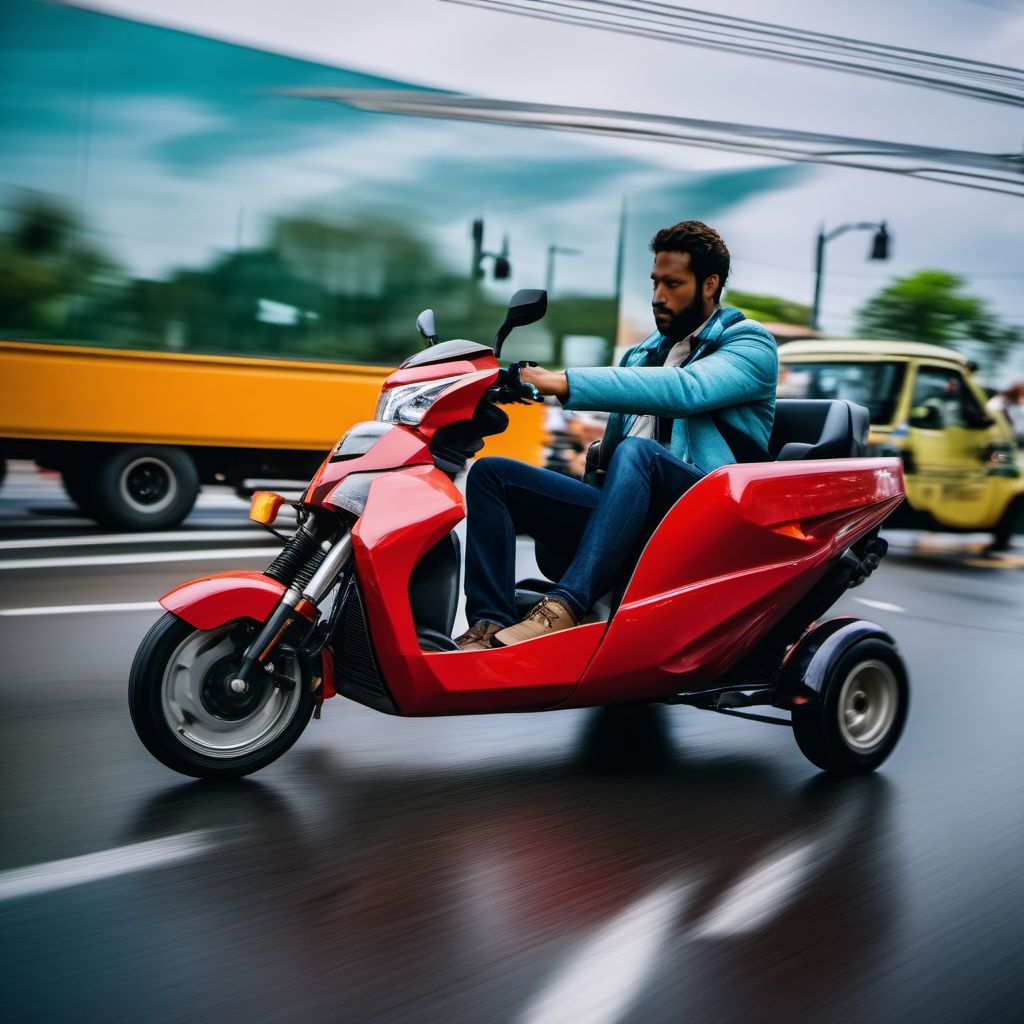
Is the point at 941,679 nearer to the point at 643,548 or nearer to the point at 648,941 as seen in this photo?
the point at 643,548

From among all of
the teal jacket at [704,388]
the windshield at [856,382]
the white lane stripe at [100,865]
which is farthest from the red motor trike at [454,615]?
the windshield at [856,382]

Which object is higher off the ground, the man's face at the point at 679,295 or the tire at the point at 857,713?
the man's face at the point at 679,295

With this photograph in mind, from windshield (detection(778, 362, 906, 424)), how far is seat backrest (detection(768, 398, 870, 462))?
6.94 m

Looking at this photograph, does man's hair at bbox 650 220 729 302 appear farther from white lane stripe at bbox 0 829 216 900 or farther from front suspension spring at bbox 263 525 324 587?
white lane stripe at bbox 0 829 216 900

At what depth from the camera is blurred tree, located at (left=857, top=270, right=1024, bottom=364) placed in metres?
36.0

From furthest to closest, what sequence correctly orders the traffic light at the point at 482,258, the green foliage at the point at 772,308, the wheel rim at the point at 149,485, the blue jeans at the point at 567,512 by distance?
1. the green foliage at the point at 772,308
2. the traffic light at the point at 482,258
3. the wheel rim at the point at 149,485
4. the blue jeans at the point at 567,512

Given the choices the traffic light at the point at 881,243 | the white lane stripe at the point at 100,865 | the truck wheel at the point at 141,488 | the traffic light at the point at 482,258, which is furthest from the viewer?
the traffic light at the point at 881,243

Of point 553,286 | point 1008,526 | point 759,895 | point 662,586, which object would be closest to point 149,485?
point 553,286

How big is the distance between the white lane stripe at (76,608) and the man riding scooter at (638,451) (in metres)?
3.09

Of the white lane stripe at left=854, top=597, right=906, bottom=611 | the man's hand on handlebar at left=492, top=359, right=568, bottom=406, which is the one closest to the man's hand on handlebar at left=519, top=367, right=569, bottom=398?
the man's hand on handlebar at left=492, top=359, right=568, bottom=406

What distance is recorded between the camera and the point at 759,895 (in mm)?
2916

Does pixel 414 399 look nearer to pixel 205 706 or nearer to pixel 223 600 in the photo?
pixel 223 600

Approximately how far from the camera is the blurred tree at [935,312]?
36031 mm

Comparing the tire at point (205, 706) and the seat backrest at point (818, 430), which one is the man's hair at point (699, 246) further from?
the tire at point (205, 706)
